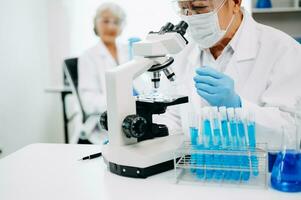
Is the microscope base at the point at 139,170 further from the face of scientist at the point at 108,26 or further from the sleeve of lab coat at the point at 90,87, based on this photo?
the face of scientist at the point at 108,26

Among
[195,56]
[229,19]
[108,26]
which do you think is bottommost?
[195,56]

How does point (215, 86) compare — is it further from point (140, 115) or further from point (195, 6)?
point (195, 6)

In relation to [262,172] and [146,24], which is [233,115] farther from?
[146,24]

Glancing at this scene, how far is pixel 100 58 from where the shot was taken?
3023 millimetres

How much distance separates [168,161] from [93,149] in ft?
1.18

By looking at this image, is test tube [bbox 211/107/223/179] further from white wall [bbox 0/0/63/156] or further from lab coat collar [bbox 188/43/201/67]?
white wall [bbox 0/0/63/156]

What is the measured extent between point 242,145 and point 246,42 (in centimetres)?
56

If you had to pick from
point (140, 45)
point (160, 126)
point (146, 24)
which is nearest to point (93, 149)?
point (160, 126)

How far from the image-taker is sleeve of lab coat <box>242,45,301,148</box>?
1.15 m

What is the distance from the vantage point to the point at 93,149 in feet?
4.39

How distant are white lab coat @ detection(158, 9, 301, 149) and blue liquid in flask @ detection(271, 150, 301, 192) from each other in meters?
0.26

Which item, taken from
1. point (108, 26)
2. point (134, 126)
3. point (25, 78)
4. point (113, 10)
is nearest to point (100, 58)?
point (108, 26)

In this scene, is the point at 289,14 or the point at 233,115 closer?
the point at 233,115

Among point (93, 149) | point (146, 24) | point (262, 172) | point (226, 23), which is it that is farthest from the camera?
point (146, 24)
